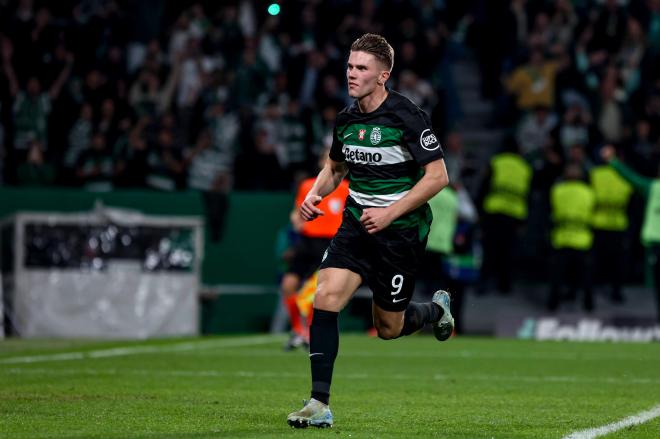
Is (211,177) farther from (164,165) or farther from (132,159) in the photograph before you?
(132,159)

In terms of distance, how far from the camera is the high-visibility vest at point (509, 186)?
18.7 metres

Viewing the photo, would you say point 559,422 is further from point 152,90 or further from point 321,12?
point 321,12

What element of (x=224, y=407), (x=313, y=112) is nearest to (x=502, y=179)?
(x=313, y=112)

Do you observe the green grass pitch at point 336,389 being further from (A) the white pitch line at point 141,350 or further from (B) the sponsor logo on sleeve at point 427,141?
(B) the sponsor logo on sleeve at point 427,141

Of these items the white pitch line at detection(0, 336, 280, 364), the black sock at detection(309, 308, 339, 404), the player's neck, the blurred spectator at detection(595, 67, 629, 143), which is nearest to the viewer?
the black sock at detection(309, 308, 339, 404)

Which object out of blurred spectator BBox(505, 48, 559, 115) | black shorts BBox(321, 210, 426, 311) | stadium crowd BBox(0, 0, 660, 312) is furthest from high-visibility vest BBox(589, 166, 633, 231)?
black shorts BBox(321, 210, 426, 311)

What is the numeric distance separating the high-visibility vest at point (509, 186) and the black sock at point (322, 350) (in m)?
11.6

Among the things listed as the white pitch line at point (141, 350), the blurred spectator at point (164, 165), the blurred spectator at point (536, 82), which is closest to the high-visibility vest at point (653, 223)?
the blurred spectator at point (536, 82)

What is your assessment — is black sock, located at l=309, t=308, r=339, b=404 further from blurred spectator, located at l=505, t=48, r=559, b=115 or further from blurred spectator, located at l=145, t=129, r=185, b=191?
blurred spectator, located at l=505, t=48, r=559, b=115

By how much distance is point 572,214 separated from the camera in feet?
60.5

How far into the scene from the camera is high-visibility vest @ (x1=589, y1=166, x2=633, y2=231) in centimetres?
1880

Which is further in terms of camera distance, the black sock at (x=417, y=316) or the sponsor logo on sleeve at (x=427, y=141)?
the black sock at (x=417, y=316)

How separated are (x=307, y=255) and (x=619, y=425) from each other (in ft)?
21.5

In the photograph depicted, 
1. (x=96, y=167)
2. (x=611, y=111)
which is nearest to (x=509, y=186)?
(x=611, y=111)
